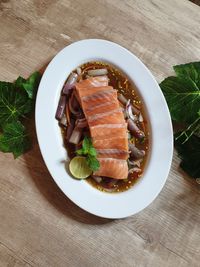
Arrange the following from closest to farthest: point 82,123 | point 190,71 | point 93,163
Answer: point 93,163 < point 82,123 < point 190,71

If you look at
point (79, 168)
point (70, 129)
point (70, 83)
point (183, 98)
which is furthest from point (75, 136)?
point (183, 98)

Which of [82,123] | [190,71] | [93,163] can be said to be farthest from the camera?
[190,71]

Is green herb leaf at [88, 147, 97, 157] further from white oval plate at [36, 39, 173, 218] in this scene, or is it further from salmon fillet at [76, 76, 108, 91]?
salmon fillet at [76, 76, 108, 91]

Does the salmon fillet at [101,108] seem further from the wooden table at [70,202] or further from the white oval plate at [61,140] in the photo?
the wooden table at [70,202]

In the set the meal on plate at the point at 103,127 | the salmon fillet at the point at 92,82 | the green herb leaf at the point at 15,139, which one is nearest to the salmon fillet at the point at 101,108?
the meal on plate at the point at 103,127

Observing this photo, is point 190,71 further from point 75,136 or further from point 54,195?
point 54,195

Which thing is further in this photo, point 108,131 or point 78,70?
point 78,70

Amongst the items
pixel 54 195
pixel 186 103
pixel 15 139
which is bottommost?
pixel 54 195
